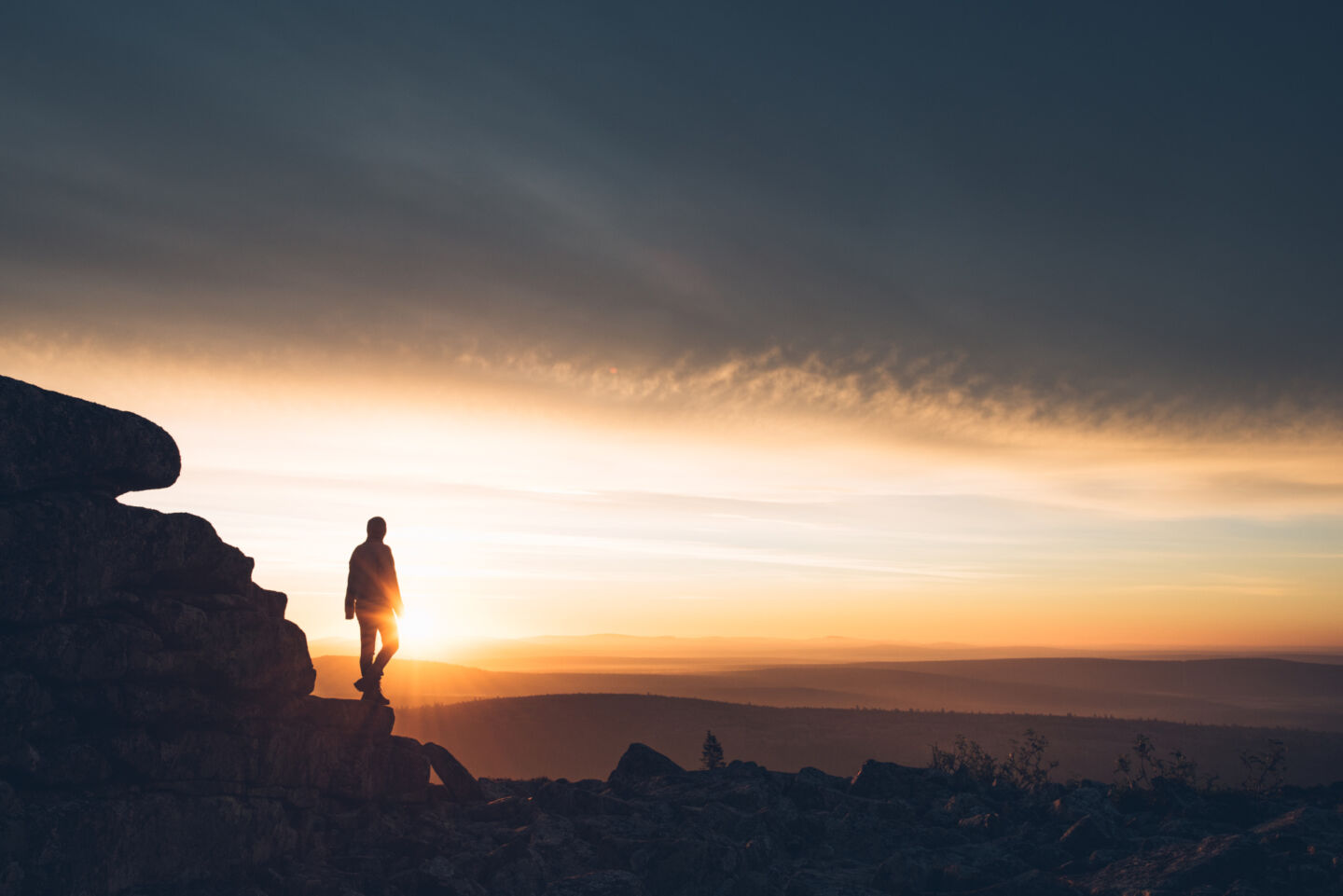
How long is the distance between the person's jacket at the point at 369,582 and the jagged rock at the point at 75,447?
4022mm

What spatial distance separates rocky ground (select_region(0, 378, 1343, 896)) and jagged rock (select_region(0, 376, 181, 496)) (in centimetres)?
4

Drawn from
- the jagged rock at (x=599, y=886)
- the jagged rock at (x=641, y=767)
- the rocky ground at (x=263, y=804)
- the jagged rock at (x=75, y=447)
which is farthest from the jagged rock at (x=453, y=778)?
the jagged rock at (x=75, y=447)

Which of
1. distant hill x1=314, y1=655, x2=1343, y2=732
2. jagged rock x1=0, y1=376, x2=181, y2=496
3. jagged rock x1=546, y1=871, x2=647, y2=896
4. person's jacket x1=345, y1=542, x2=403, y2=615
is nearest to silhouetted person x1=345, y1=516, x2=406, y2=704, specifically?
person's jacket x1=345, y1=542, x2=403, y2=615

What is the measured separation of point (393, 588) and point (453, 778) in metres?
4.68

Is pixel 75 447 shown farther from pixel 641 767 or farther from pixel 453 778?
pixel 641 767

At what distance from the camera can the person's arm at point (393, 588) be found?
18.5 m

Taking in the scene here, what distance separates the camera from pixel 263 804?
15266mm

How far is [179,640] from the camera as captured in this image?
50.4ft

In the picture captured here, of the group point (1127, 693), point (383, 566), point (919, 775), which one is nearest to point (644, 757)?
point (919, 775)

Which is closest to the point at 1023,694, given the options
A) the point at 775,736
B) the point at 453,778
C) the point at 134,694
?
the point at 775,736

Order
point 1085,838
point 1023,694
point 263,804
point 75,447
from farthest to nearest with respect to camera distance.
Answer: point 1023,694
point 1085,838
point 263,804
point 75,447

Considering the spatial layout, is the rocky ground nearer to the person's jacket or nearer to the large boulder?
the large boulder

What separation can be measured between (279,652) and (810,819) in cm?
1201

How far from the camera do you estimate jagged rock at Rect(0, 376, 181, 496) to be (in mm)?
14086
